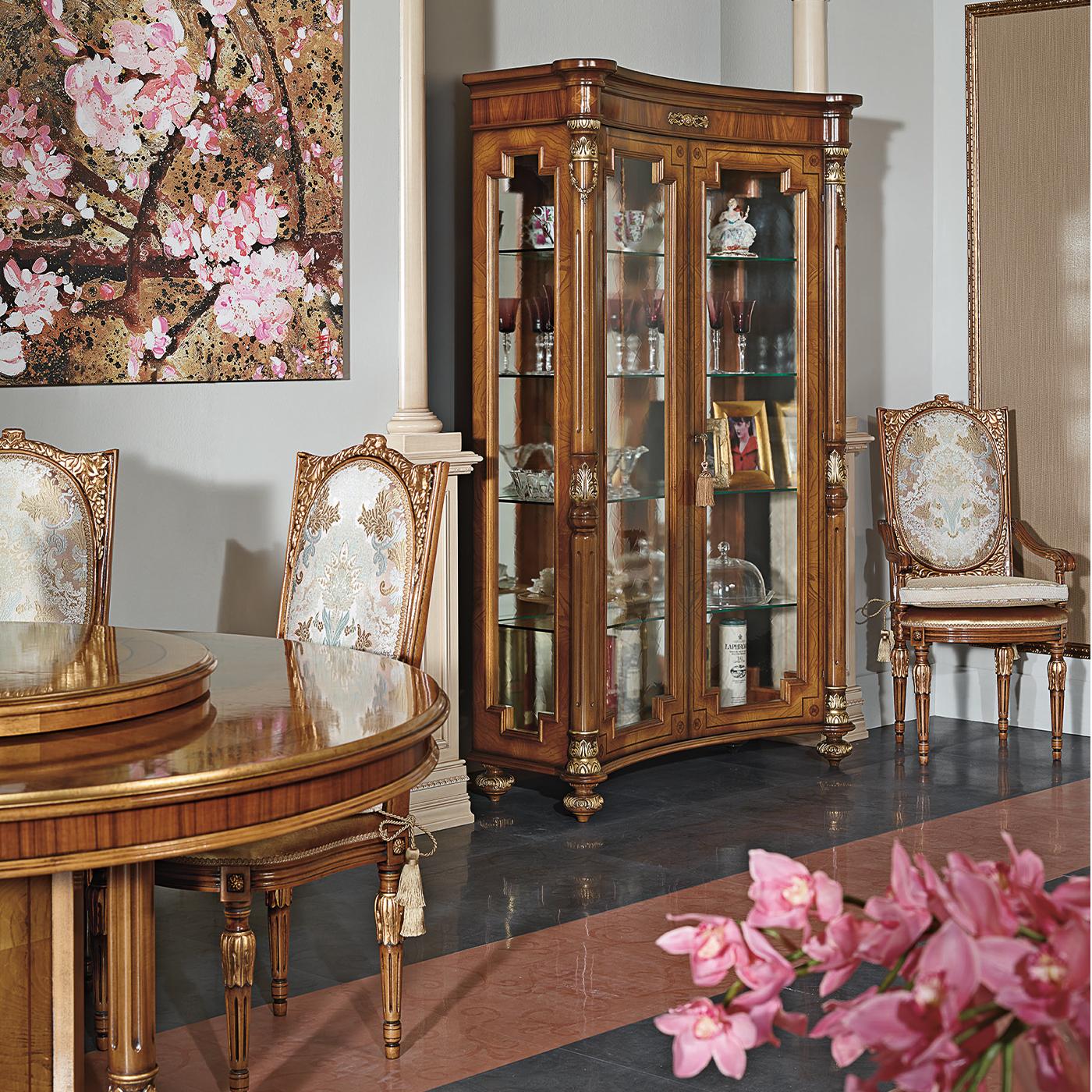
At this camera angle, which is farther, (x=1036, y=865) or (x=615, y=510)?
(x=615, y=510)

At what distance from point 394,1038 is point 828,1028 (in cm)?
218

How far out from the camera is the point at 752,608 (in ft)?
15.9

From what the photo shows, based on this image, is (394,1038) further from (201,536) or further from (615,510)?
(615,510)

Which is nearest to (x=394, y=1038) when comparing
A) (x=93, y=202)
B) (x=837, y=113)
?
(x=93, y=202)

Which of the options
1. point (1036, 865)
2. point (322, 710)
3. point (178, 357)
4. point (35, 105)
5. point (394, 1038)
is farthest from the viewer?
point (178, 357)

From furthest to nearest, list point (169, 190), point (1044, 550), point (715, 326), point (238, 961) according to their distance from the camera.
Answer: point (1044, 550) < point (715, 326) < point (169, 190) < point (238, 961)

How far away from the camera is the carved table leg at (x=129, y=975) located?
6.50 ft

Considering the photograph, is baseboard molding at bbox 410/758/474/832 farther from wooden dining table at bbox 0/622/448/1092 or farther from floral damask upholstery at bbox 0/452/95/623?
wooden dining table at bbox 0/622/448/1092

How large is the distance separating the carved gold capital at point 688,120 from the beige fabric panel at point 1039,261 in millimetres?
1624

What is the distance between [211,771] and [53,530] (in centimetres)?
158

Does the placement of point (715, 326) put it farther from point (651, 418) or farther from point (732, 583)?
point (732, 583)

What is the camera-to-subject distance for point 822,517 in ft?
16.0

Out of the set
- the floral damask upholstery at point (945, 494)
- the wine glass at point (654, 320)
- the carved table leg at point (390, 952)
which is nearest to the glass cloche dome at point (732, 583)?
the wine glass at point (654, 320)

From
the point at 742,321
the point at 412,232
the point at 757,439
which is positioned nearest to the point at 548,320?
the point at 412,232
